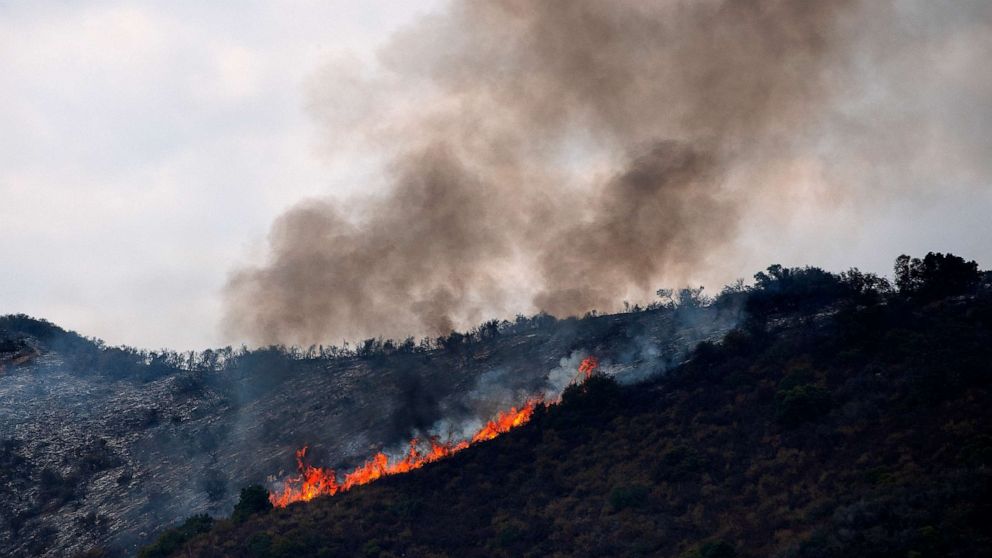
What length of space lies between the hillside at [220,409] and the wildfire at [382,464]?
138cm

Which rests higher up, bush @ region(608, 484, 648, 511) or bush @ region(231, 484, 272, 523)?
bush @ region(231, 484, 272, 523)

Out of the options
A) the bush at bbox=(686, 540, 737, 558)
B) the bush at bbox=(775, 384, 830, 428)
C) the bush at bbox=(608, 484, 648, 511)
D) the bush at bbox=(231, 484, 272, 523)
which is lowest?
the bush at bbox=(686, 540, 737, 558)

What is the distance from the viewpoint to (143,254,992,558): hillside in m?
42.0

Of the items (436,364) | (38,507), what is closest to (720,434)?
(436,364)

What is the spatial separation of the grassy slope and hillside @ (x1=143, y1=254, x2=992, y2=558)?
131mm

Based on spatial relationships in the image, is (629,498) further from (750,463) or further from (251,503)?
(251,503)

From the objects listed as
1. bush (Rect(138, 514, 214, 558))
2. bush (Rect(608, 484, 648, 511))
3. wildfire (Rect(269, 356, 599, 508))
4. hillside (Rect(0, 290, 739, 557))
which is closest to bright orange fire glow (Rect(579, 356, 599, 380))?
hillside (Rect(0, 290, 739, 557))

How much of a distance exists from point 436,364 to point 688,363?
23.6 m

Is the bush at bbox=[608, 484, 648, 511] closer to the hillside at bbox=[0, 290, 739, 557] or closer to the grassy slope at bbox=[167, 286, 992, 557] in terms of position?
the grassy slope at bbox=[167, 286, 992, 557]

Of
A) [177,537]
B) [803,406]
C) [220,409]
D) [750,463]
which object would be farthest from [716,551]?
[220,409]

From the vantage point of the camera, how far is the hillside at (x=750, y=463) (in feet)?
138

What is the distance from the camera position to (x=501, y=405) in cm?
7181

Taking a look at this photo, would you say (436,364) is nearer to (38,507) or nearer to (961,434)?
(38,507)

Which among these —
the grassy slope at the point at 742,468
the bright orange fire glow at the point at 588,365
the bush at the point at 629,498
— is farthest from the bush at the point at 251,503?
the bright orange fire glow at the point at 588,365
